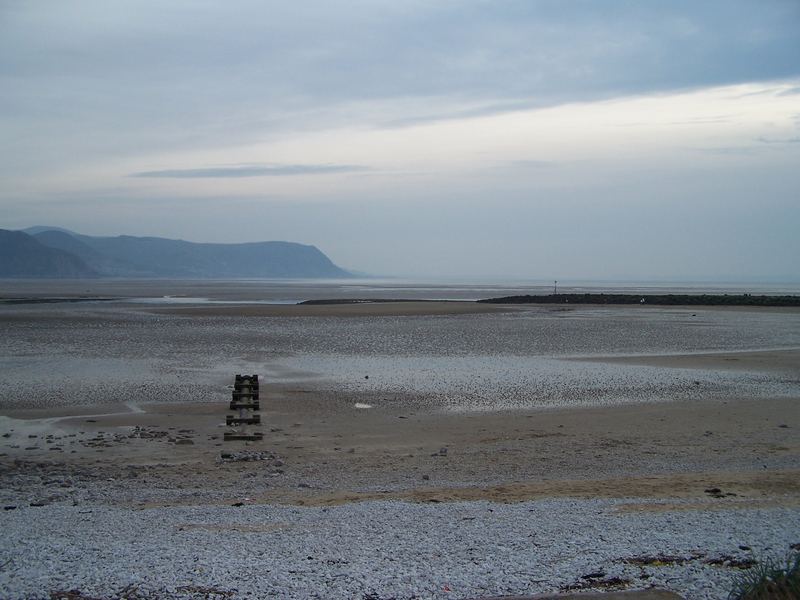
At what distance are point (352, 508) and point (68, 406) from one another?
1120 cm

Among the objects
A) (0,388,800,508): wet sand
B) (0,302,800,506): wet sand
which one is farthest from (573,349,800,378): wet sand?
(0,388,800,508): wet sand

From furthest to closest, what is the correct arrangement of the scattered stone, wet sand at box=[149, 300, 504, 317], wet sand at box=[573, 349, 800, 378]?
wet sand at box=[149, 300, 504, 317], wet sand at box=[573, 349, 800, 378], the scattered stone

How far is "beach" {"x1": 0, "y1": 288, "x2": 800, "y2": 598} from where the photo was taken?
6172 mm

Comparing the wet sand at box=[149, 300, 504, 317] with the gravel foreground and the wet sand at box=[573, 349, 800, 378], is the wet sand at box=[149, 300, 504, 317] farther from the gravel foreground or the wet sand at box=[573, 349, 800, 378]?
the gravel foreground

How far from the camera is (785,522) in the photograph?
746 centimetres

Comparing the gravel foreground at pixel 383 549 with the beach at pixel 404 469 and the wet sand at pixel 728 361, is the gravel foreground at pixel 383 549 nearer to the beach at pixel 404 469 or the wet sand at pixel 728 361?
the beach at pixel 404 469

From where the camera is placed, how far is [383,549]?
6.69m

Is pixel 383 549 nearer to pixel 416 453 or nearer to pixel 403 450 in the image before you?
pixel 416 453

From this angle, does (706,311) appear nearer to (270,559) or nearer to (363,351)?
(363,351)

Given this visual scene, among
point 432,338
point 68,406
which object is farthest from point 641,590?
point 432,338

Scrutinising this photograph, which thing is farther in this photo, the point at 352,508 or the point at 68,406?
the point at 68,406

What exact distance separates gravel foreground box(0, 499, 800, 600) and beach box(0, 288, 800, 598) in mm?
29

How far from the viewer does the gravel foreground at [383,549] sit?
577 cm

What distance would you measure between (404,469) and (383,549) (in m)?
4.56
